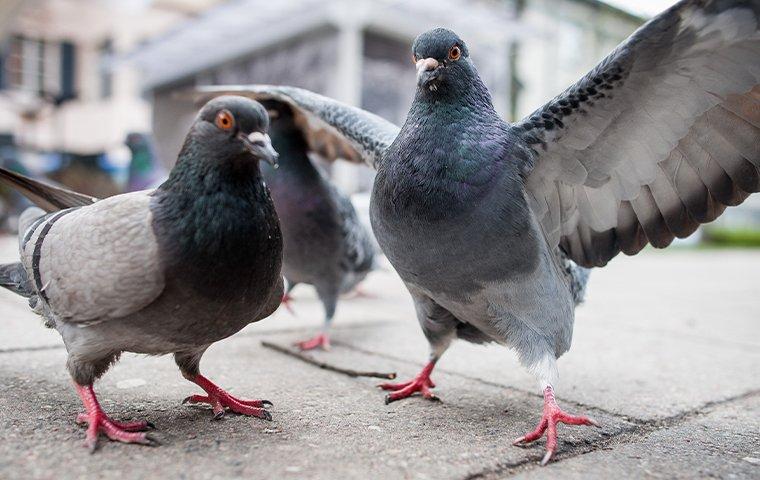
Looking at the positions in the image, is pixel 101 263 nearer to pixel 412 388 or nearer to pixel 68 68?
pixel 412 388

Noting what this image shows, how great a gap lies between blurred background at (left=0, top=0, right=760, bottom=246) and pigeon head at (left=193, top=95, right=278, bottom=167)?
11.2 feet

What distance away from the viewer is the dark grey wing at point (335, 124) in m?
3.10

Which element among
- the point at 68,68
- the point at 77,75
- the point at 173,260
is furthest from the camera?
the point at 77,75

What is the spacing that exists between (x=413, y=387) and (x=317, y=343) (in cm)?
107

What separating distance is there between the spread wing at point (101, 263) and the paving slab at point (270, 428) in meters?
0.40

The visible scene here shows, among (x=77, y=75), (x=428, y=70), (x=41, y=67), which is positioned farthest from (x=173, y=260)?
(x=41, y=67)

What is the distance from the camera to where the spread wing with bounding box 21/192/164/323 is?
2.01 m

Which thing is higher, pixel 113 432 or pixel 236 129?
pixel 236 129

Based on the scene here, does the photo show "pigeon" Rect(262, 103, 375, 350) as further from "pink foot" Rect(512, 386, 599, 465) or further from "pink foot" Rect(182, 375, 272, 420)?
"pink foot" Rect(512, 386, 599, 465)

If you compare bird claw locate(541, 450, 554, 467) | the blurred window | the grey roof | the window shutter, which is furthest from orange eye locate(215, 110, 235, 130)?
the window shutter

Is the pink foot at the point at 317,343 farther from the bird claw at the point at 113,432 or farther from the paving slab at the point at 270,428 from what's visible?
the bird claw at the point at 113,432

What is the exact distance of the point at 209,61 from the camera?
15.0m

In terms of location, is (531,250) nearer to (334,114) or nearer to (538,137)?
(538,137)

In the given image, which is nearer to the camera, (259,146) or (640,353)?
(259,146)
